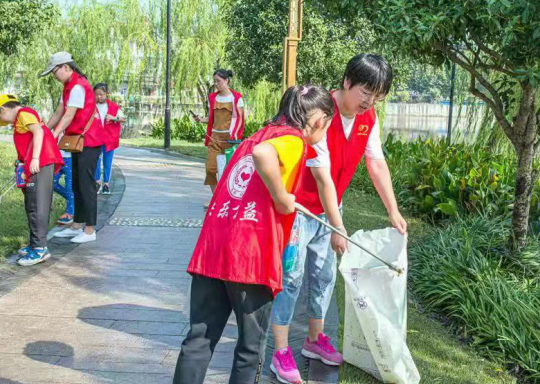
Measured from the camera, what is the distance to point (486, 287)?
533cm

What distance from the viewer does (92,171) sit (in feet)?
23.7

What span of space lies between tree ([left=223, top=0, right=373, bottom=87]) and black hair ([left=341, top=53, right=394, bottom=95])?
14121mm

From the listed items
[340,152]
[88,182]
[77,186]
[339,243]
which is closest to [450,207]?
[88,182]

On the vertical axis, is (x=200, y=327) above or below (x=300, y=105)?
below

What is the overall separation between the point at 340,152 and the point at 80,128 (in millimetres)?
3757

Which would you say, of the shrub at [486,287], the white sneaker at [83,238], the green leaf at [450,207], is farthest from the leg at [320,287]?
the green leaf at [450,207]

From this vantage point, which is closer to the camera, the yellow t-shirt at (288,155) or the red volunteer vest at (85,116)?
the yellow t-shirt at (288,155)

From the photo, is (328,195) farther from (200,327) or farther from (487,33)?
(487,33)

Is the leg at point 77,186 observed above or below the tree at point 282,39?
below

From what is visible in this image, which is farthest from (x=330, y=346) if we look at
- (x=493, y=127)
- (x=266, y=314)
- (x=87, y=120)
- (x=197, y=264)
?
(x=493, y=127)

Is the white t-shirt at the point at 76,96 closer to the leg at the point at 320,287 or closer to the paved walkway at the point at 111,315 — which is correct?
the paved walkway at the point at 111,315

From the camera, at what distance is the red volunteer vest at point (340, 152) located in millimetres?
3844

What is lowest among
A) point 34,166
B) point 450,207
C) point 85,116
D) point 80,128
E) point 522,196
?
point 450,207

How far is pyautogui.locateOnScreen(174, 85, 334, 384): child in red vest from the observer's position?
290 cm
